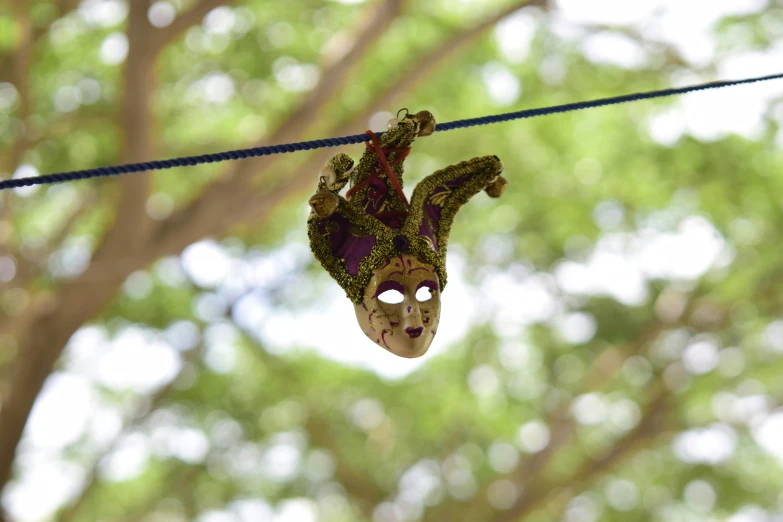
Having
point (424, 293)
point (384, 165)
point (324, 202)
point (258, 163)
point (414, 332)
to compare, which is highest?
point (258, 163)

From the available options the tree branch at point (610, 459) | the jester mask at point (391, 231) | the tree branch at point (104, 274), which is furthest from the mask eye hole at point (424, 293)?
the tree branch at point (610, 459)

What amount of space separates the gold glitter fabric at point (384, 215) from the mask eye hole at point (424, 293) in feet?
0.17

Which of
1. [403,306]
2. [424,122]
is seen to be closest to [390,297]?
[403,306]

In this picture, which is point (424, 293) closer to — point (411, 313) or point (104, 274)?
point (411, 313)

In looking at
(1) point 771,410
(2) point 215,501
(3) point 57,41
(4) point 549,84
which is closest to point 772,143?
(4) point 549,84

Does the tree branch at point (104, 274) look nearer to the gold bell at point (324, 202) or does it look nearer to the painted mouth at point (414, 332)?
the gold bell at point (324, 202)

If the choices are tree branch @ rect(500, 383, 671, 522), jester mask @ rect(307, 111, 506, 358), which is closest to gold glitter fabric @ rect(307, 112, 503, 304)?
jester mask @ rect(307, 111, 506, 358)

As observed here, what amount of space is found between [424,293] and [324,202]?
29 cm

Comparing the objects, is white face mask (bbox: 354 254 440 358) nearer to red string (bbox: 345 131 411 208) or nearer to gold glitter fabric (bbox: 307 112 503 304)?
gold glitter fabric (bbox: 307 112 503 304)

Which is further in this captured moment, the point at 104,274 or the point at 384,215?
the point at 104,274

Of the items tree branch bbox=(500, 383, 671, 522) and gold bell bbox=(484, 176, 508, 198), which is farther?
tree branch bbox=(500, 383, 671, 522)

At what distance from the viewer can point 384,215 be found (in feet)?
6.46

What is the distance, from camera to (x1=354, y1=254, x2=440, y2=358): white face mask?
5.93ft

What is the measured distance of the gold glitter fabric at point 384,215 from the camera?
6.13ft
